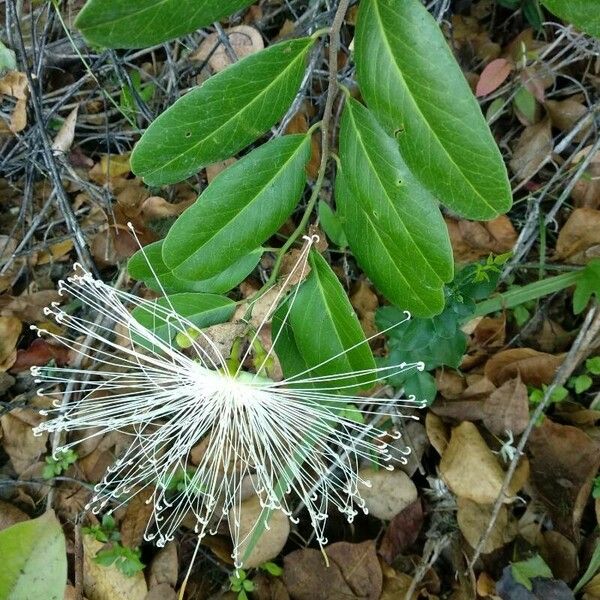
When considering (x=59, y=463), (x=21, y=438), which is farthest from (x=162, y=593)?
(x=21, y=438)

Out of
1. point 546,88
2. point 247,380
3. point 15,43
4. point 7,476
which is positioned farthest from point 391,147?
point 7,476

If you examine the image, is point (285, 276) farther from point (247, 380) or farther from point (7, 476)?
point (7, 476)

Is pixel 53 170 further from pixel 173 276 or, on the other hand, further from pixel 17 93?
pixel 173 276

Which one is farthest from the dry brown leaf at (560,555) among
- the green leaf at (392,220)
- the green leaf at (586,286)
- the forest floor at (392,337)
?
the green leaf at (392,220)

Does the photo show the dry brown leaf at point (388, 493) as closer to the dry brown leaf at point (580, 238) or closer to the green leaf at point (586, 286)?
the green leaf at point (586, 286)

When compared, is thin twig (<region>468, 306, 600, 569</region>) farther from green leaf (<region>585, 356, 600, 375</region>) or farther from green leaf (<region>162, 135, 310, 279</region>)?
green leaf (<region>162, 135, 310, 279</region>)

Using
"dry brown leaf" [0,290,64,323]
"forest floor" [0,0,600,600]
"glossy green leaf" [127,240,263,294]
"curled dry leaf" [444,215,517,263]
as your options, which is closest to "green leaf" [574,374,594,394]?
"forest floor" [0,0,600,600]
